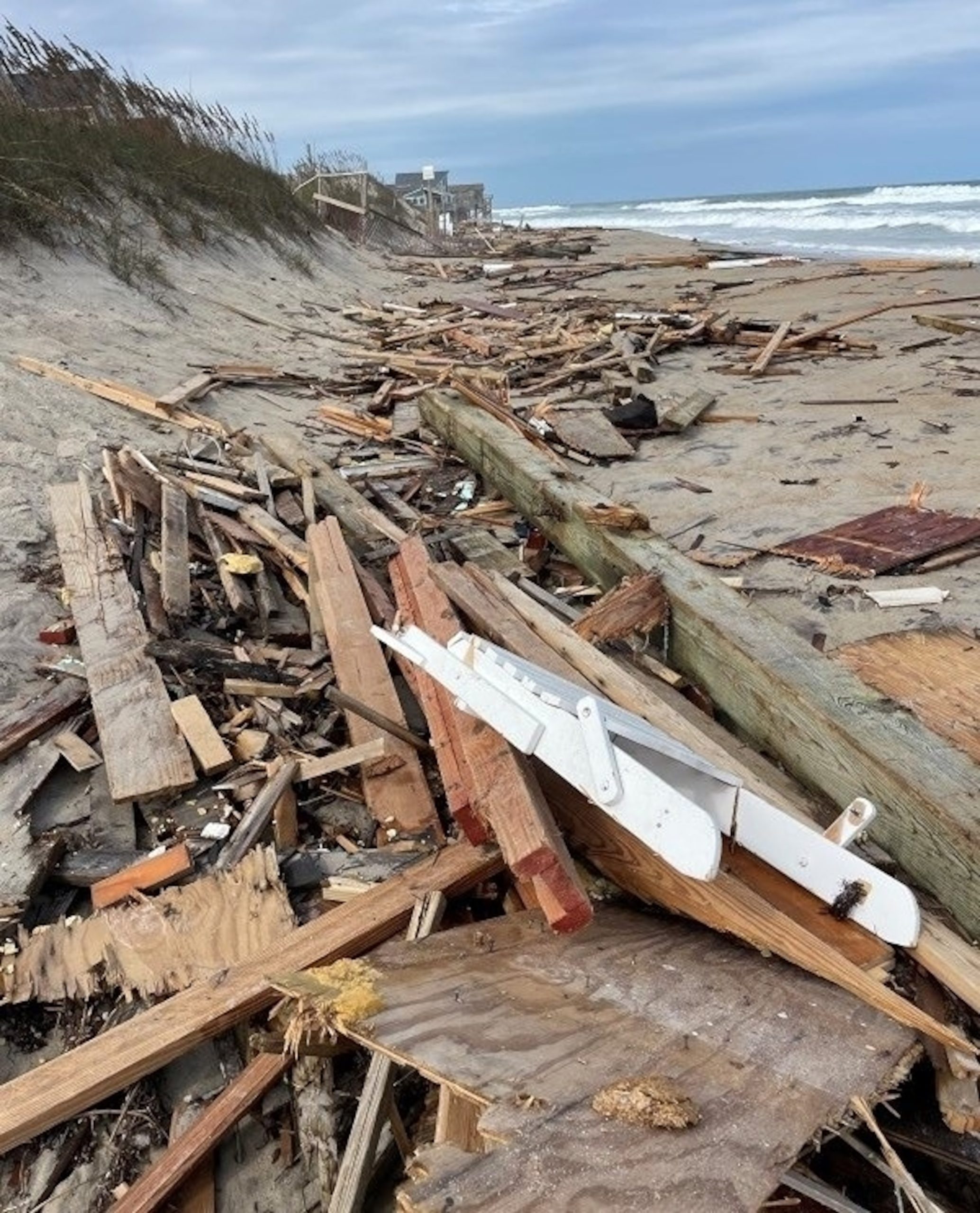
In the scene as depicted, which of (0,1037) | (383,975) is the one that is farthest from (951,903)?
(0,1037)

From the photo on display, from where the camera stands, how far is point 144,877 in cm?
284

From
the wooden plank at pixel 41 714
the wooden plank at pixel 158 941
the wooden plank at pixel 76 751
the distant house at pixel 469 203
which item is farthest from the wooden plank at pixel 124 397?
the distant house at pixel 469 203

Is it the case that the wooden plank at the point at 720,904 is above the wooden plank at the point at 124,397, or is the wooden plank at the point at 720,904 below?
below

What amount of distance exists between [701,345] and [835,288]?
6.62 metres

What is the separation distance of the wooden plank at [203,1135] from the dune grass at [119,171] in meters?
10.8

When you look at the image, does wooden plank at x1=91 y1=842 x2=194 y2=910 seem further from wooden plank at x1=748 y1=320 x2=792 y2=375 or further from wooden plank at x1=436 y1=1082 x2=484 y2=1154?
wooden plank at x1=748 y1=320 x2=792 y2=375

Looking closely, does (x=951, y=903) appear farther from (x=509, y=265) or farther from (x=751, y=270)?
(x=509, y=265)

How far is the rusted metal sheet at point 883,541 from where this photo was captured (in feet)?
15.7

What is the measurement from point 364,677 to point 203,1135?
184 centimetres

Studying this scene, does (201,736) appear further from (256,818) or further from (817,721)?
(817,721)

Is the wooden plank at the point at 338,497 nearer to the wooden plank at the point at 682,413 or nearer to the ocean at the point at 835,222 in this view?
the wooden plank at the point at 682,413

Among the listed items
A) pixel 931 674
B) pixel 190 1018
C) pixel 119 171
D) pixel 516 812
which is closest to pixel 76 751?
pixel 190 1018

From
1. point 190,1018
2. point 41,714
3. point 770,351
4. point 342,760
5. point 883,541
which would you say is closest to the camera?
point 190,1018

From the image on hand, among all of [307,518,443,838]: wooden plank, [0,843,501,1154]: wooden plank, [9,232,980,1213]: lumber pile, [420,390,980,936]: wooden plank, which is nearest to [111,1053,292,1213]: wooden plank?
[9,232,980,1213]: lumber pile
